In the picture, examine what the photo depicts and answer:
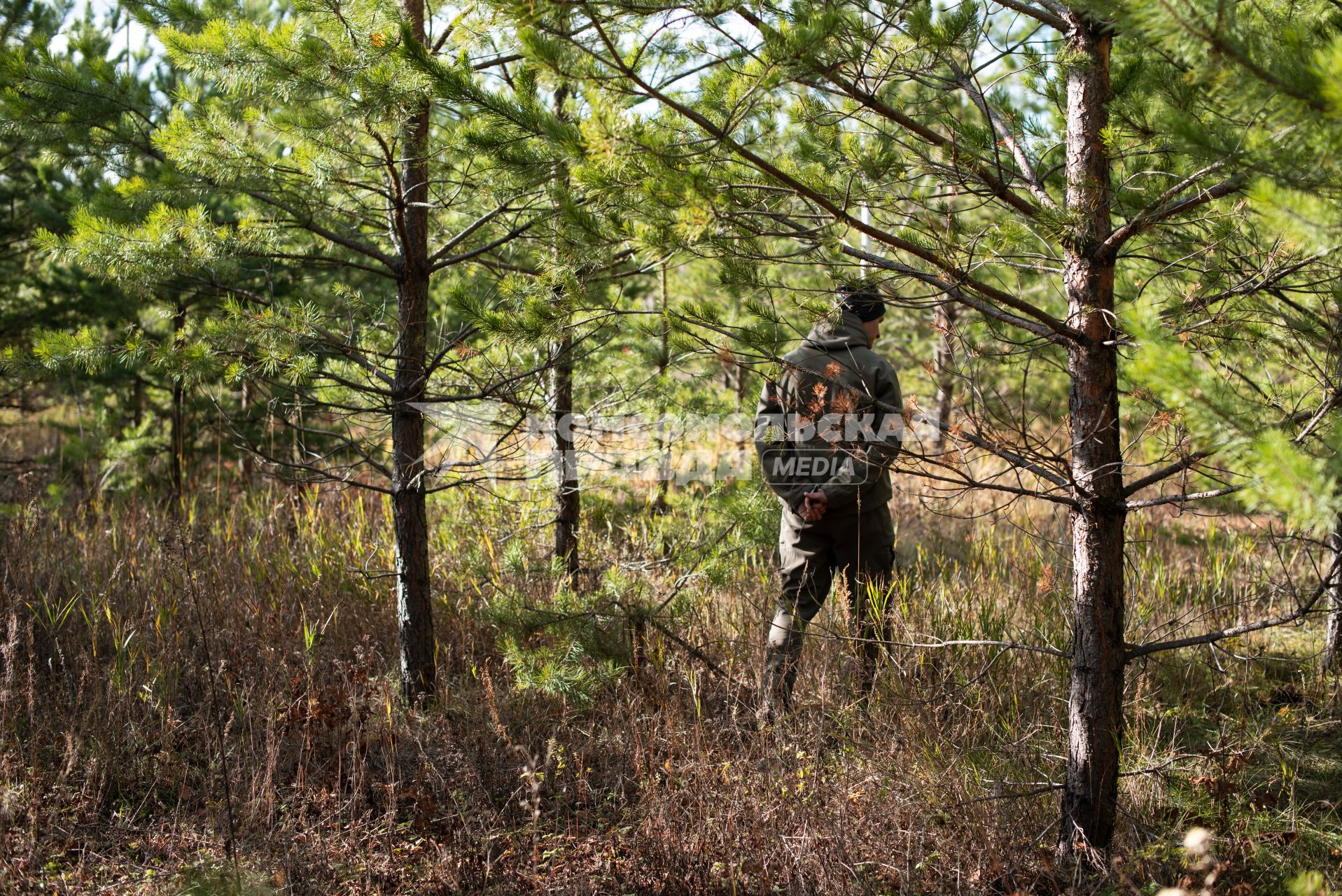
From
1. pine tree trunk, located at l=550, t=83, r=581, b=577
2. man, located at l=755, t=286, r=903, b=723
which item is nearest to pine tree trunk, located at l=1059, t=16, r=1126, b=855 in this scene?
man, located at l=755, t=286, r=903, b=723

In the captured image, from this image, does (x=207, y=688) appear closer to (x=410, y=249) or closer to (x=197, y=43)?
(x=410, y=249)

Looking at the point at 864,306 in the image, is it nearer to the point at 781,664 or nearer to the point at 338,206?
the point at 781,664

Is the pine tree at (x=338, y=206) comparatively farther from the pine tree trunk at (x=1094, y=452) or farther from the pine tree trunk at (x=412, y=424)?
the pine tree trunk at (x=1094, y=452)

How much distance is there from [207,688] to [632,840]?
6.99 feet

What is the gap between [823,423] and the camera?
10.8 feet

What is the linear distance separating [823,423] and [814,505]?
57 cm

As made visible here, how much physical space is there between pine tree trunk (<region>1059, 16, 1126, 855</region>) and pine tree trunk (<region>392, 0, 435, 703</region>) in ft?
8.05

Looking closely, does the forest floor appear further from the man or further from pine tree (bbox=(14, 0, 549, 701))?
pine tree (bbox=(14, 0, 549, 701))

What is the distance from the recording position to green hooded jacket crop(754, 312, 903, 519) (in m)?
3.52

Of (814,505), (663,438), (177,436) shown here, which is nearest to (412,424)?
(663,438)

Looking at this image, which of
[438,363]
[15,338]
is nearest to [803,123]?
[438,363]

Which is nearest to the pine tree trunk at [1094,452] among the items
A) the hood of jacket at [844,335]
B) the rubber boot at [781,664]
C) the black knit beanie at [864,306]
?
the black knit beanie at [864,306]

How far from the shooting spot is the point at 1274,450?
5.08 feet

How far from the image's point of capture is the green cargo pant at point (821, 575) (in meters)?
3.84
